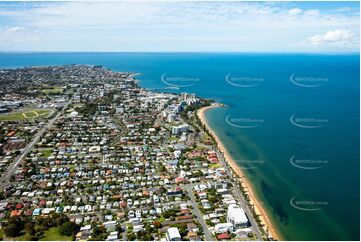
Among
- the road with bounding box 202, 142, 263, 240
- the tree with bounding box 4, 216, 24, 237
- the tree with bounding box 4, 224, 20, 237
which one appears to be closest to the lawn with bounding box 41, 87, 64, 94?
the road with bounding box 202, 142, 263, 240

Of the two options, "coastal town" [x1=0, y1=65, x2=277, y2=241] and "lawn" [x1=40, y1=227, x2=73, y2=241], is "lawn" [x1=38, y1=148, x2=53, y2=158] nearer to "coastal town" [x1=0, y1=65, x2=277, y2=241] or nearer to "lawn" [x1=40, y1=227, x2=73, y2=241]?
"coastal town" [x1=0, y1=65, x2=277, y2=241]

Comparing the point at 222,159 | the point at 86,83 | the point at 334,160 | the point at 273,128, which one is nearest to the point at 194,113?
the point at 273,128

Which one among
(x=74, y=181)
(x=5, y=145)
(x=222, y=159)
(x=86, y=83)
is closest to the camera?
(x=74, y=181)

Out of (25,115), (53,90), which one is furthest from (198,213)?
(53,90)

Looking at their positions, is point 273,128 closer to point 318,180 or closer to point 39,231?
point 318,180

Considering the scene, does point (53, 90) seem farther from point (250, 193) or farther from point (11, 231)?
point (250, 193)
